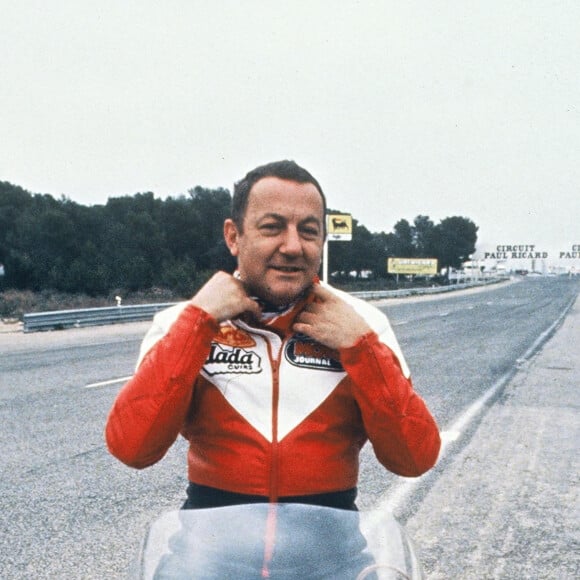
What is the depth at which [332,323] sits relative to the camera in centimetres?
217

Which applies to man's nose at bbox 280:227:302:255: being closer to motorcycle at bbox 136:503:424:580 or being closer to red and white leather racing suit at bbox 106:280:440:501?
red and white leather racing suit at bbox 106:280:440:501

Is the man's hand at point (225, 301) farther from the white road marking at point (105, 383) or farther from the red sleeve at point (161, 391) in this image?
the white road marking at point (105, 383)

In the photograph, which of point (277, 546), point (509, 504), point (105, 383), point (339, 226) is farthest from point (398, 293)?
point (277, 546)

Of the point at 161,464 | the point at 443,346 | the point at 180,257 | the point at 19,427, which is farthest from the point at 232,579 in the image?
the point at 180,257

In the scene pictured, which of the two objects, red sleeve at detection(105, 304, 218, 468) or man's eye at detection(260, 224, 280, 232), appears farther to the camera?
man's eye at detection(260, 224, 280, 232)

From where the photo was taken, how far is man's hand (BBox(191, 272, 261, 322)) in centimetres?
219

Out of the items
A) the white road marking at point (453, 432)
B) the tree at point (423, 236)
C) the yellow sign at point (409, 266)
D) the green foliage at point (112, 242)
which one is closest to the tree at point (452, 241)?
the tree at point (423, 236)

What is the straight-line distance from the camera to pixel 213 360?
2.24 metres

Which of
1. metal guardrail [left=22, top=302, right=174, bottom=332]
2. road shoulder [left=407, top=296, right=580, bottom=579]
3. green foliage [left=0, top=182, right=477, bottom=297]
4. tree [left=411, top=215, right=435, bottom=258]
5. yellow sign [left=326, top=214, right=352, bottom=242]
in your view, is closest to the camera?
road shoulder [left=407, top=296, right=580, bottom=579]

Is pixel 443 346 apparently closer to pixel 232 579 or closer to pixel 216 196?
pixel 232 579

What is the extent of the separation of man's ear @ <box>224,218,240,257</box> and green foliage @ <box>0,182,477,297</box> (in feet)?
140

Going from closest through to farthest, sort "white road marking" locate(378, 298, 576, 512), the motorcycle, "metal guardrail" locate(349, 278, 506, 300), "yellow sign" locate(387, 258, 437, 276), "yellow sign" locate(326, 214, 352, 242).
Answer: the motorcycle < "white road marking" locate(378, 298, 576, 512) < "yellow sign" locate(326, 214, 352, 242) < "metal guardrail" locate(349, 278, 506, 300) < "yellow sign" locate(387, 258, 437, 276)

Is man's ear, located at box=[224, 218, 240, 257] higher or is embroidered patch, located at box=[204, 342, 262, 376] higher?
man's ear, located at box=[224, 218, 240, 257]

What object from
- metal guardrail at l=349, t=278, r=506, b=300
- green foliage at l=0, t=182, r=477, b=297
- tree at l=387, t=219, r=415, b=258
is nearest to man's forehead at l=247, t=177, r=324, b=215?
metal guardrail at l=349, t=278, r=506, b=300
